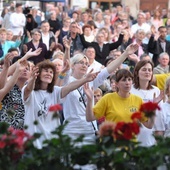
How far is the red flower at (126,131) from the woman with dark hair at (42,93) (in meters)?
2.51

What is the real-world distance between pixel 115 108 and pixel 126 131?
263 cm

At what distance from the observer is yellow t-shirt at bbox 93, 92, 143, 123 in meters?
9.62

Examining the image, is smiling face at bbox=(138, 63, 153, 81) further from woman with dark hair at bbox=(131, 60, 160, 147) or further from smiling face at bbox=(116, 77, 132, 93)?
smiling face at bbox=(116, 77, 132, 93)

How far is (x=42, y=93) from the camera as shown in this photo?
9.78 m

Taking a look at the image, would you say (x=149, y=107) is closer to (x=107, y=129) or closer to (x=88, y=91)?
(x=107, y=129)

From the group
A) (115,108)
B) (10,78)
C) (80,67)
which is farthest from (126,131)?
(80,67)

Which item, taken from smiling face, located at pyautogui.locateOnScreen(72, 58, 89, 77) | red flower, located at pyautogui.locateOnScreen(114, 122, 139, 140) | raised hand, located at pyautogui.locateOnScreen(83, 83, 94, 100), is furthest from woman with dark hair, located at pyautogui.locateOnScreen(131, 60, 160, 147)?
red flower, located at pyautogui.locateOnScreen(114, 122, 139, 140)

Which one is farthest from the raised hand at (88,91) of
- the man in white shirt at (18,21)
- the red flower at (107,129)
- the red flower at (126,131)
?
the man in white shirt at (18,21)

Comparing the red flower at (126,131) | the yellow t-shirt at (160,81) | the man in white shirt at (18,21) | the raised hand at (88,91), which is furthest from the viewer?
the man in white shirt at (18,21)

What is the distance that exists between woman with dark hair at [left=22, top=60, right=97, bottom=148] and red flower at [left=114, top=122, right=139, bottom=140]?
251cm

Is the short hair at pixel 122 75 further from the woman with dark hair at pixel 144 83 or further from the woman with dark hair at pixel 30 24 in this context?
the woman with dark hair at pixel 30 24

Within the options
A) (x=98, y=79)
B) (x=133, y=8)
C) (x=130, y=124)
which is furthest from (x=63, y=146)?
(x=133, y=8)

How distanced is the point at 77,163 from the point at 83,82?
263cm

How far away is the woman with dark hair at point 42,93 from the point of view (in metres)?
9.62
